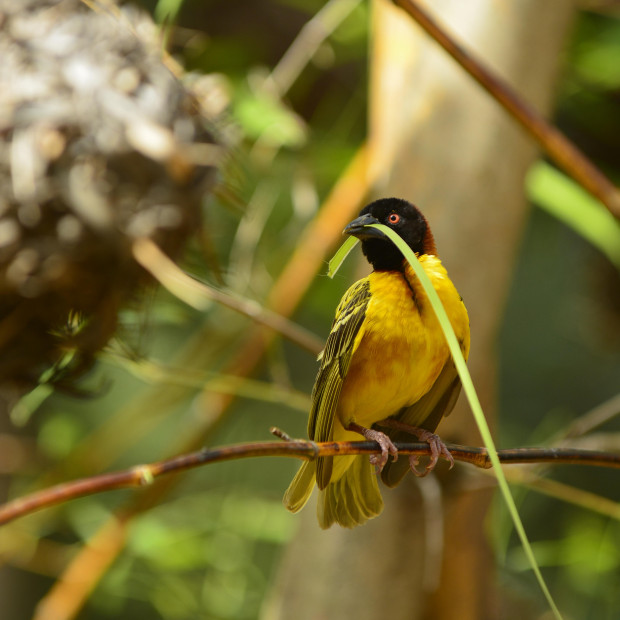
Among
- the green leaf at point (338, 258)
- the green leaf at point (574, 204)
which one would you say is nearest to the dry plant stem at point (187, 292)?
the green leaf at point (338, 258)

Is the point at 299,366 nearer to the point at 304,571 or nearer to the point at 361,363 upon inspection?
the point at 304,571

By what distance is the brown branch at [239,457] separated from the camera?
0.21 meters

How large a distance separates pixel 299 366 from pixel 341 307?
1.21m

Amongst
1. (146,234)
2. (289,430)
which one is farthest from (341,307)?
(289,430)

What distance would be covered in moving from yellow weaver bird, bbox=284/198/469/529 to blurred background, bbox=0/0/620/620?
6 cm

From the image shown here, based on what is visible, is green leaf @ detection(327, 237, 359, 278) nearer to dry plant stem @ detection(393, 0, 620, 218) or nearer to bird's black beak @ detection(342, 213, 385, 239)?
bird's black beak @ detection(342, 213, 385, 239)

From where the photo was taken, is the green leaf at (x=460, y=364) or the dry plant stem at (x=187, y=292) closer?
the green leaf at (x=460, y=364)

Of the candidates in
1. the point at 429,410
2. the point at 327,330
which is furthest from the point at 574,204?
the point at 429,410

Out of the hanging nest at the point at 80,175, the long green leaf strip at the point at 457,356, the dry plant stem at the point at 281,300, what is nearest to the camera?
the long green leaf strip at the point at 457,356

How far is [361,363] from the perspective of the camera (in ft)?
0.90

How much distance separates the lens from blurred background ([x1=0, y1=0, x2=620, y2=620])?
1.30ft

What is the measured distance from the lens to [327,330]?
2.80 ft

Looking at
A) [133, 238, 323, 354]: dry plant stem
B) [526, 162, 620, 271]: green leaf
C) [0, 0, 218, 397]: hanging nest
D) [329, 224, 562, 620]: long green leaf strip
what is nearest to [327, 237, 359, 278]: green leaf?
[329, 224, 562, 620]: long green leaf strip

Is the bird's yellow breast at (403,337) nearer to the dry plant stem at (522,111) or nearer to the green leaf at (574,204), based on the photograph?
the dry plant stem at (522,111)
